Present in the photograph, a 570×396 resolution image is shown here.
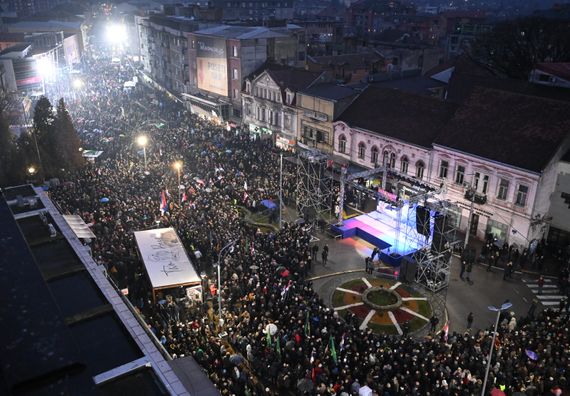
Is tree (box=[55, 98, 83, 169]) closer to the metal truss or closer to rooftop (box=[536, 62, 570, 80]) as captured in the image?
the metal truss

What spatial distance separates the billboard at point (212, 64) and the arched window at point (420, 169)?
32.1 meters

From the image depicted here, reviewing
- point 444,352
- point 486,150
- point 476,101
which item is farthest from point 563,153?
point 444,352

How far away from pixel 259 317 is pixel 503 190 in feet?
67.8

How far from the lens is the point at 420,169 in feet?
132

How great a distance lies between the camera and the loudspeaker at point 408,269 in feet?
99.3

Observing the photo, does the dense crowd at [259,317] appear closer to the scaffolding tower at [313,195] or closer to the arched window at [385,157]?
the scaffolding tower at [313,195]

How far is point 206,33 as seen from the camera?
6719 cm

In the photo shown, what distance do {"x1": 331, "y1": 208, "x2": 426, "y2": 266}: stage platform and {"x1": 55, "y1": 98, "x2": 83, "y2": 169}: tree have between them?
22908 millimetres

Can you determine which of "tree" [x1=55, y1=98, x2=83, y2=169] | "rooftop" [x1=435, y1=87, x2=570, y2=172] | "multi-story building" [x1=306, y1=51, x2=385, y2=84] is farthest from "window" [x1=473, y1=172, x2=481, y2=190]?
"tree" [x1=55, y1=98, x2=83, y2=169]

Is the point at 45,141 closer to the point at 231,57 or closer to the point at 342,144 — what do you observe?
the point at 342,144

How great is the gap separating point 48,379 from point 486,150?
114ft

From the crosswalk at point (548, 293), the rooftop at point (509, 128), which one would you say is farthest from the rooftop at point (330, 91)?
the crosswalk at point (548, 293)

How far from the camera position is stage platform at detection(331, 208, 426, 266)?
33.1m

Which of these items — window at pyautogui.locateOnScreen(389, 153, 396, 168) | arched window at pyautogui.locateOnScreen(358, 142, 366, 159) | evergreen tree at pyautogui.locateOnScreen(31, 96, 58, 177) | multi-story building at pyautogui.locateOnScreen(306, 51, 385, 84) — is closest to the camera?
evergreen tree at pyautogui.locateOnScreen(31, 96, 58, 177)
